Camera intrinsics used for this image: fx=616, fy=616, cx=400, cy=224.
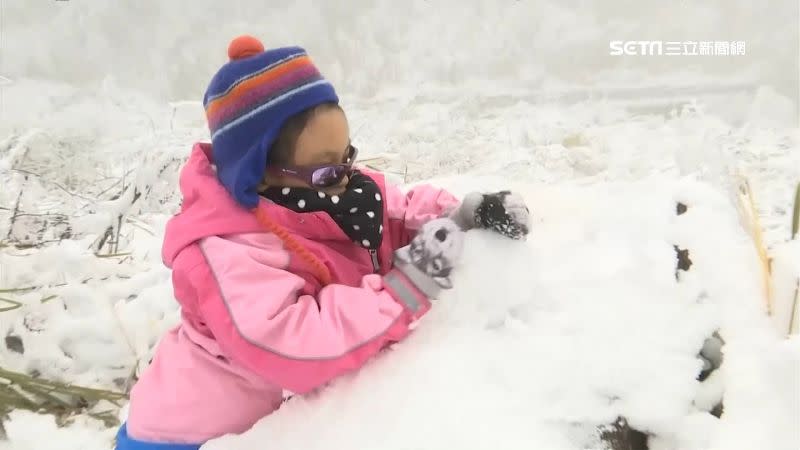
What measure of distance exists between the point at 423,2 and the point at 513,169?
1.36 metres

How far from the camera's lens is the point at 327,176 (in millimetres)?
1063

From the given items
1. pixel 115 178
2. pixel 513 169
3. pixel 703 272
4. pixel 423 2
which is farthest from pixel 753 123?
pixel 115 178

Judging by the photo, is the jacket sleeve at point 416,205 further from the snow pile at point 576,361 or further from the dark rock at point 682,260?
the dark rock at point 682,260

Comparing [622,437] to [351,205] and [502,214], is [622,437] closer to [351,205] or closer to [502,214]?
[502,214]

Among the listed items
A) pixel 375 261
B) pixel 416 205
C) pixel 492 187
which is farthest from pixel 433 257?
pixel 492 187

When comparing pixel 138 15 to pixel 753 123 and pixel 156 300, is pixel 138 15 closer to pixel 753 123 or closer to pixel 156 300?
pixel 156 300

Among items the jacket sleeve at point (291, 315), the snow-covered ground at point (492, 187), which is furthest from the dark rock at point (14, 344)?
the jacket sleeve at point (291, 315)

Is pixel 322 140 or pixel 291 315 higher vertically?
pixel 322 140

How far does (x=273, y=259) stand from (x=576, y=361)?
1.56 feet

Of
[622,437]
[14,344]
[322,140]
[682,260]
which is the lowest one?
[14,344]

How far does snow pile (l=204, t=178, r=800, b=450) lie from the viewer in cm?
75

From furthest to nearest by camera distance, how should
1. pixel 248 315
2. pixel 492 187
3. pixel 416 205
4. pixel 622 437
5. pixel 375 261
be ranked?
pixel 492 187 < pixel 416 205 < pixel 375 261 < pixel 248 315 < pixel 622 437

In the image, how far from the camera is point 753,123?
2.72 meters

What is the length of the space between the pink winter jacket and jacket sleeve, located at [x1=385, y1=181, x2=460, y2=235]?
0.10 m
